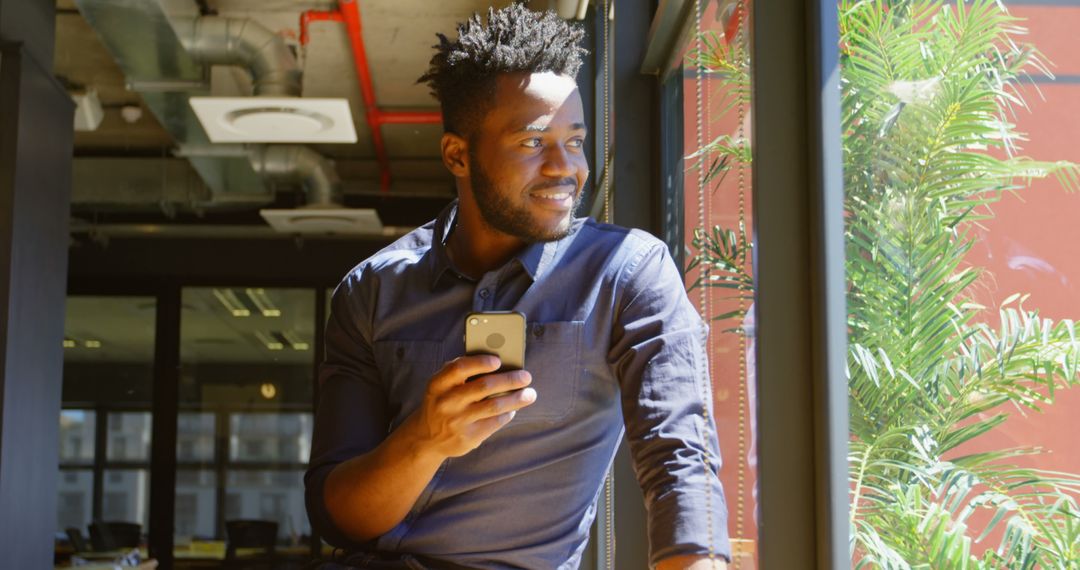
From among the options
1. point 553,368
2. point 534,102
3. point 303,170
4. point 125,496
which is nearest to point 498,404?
point 553,368

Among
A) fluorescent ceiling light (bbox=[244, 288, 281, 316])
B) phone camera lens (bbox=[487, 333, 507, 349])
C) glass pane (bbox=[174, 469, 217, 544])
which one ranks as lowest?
glass pane (bbox=[174, 469, 217, 544])

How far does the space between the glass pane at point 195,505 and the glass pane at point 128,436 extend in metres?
0.37

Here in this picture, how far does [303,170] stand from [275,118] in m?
2.27

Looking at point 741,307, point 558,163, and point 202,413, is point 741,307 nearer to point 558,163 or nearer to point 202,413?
point 558,163

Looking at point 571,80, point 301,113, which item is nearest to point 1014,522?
point 571,80

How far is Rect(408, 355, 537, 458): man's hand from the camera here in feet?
3.99

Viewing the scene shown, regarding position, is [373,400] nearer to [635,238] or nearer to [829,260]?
[635,238]

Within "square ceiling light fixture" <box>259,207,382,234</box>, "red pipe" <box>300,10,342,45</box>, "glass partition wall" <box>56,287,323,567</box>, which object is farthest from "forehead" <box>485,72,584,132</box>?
"glass partition wall" <box>56,287,323,567</box>

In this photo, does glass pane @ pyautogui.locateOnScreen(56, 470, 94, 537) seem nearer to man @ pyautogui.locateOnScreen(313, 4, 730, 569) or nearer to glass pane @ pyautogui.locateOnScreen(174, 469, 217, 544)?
glass pane @ pyautogui.locateOnScreen(174, 469, 217, 544)

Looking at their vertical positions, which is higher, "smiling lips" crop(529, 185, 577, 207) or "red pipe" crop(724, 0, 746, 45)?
"red pipe" crop(724, 0, 746, 45)

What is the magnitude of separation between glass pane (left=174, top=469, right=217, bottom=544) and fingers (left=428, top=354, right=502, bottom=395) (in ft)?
28.2

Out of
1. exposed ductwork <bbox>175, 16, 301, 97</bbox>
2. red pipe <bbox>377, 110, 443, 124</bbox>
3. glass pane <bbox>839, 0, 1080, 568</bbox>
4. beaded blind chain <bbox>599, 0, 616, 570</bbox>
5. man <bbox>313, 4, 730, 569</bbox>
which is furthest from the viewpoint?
red pipe <bbox>377, 110, 443, 124</bbox>

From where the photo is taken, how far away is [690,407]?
1.25m

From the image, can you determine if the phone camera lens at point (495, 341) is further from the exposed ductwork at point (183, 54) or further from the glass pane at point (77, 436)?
the glass pane at point (77, 436)
